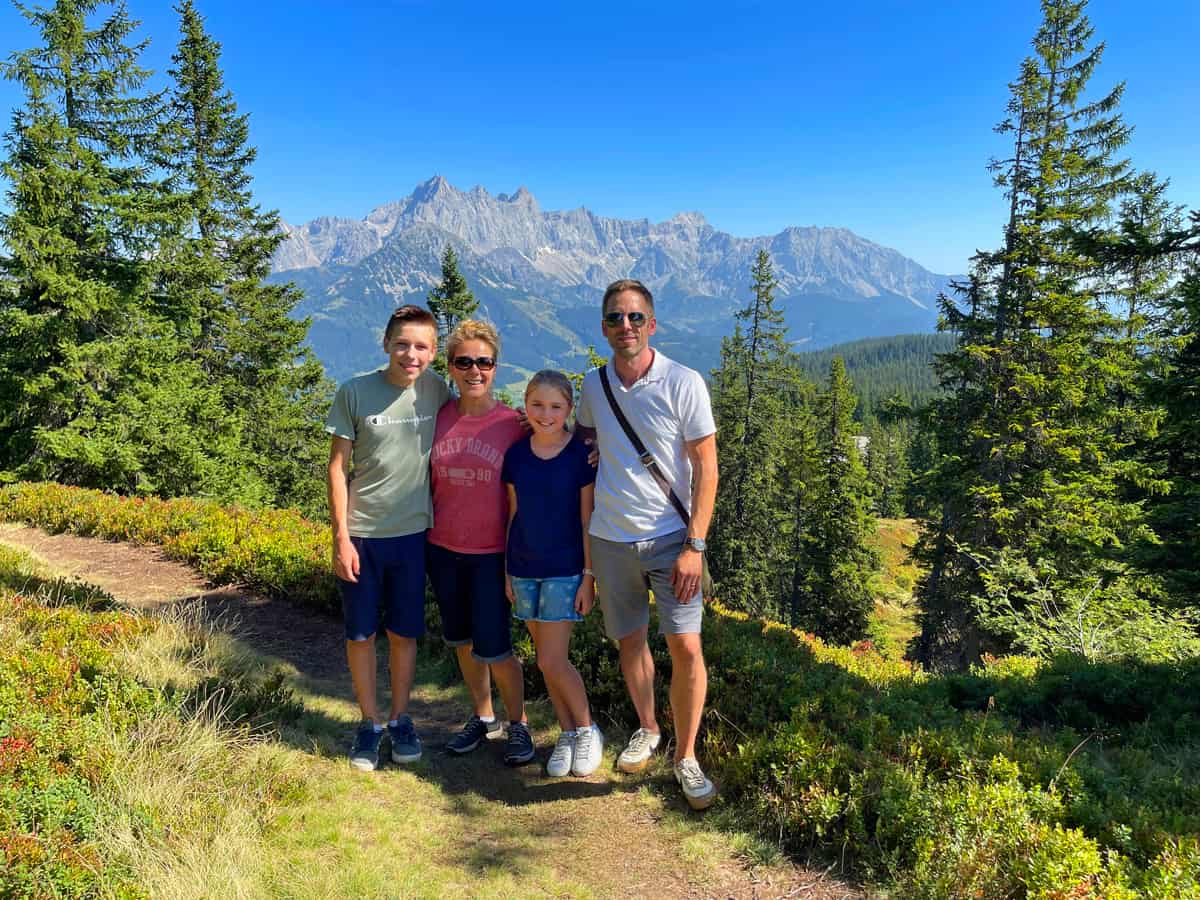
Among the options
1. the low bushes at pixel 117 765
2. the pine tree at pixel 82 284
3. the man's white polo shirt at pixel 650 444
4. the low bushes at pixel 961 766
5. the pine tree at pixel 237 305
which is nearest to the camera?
the low bushes at pixel 117 765

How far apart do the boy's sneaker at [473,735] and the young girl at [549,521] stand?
981mm

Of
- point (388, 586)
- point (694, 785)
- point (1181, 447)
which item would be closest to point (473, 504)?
point (388, 586)

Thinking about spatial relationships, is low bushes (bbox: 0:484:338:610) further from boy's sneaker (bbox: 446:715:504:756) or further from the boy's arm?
the boy's arm

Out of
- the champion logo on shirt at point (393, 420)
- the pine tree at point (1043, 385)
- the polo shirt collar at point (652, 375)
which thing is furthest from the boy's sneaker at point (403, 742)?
the pine tree at point (1043, 385)

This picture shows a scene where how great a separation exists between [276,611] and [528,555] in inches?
193

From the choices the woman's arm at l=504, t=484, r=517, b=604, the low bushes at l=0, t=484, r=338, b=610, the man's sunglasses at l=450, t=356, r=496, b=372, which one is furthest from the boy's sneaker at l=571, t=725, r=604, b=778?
the low bushes at l=0, t=484, r=338, b=610

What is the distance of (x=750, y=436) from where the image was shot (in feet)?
107

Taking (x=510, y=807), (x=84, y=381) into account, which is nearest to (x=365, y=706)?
(x=510, y=807)

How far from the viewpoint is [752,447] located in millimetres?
32906

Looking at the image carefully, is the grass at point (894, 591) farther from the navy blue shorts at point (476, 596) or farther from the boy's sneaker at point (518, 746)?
the navy blue shorts at point (476, 596)

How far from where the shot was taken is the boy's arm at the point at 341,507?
371 centimetres

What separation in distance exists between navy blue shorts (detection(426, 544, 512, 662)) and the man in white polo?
749mm

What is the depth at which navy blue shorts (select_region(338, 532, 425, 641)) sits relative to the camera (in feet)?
12.7

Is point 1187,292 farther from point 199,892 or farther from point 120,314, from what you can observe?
point 120,314
